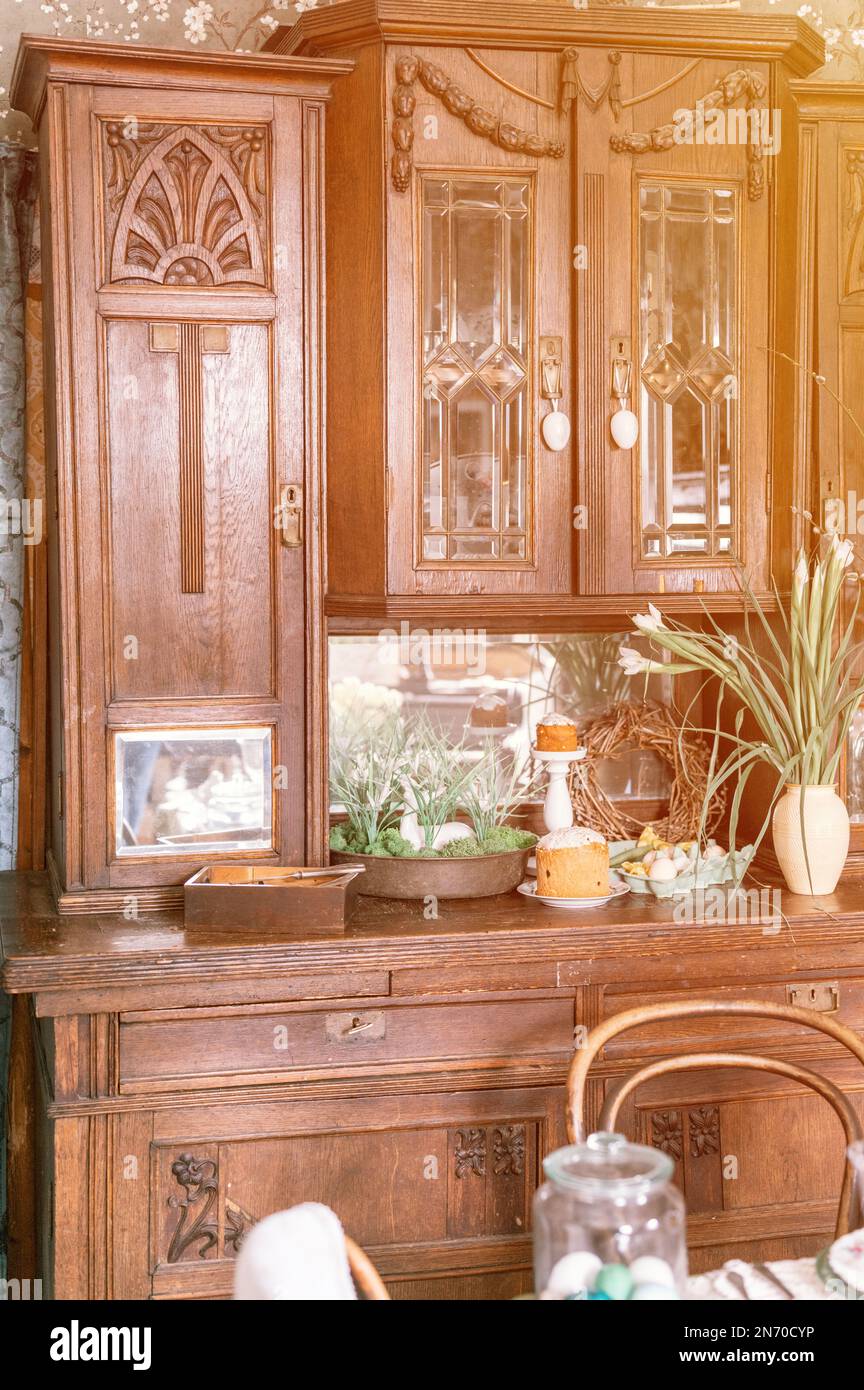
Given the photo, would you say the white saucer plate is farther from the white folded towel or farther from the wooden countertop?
the white folded towel

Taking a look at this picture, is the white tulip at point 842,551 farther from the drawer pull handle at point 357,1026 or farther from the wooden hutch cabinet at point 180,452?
the drawer pull handle at point 357,1026

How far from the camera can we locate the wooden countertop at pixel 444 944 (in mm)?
2191

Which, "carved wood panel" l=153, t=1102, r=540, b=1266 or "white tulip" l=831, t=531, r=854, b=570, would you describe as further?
"white tulip" l=831, t=531, r=854, b=570

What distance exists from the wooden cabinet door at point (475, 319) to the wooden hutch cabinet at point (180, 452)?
17cm

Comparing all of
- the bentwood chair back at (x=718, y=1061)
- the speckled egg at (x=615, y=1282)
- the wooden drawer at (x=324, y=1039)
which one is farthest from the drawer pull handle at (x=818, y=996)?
the speckled egg at (x=615, y=1282)

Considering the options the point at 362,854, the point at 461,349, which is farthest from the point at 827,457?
the point at 362,854

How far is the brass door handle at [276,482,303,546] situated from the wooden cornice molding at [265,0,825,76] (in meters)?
0.82

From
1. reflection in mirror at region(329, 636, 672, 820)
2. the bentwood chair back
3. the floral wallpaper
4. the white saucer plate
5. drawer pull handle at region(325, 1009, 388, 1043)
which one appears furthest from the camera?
reflection in mirror at region(329, 636, 672, 820)

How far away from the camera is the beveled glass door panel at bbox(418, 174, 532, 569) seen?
2.55 metres

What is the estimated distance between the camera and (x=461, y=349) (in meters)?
2.57

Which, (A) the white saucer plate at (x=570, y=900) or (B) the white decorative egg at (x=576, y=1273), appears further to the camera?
(A) the white saucer plate at (x=570, y=900)

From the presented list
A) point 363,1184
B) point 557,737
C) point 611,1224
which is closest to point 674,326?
point 557,737

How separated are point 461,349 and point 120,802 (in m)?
1.04

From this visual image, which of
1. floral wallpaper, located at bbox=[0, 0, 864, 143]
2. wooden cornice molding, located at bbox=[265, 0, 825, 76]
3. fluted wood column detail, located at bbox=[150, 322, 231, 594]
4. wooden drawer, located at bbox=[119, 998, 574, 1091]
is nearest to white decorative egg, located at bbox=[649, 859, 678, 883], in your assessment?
wooden drawer, located at bbox=[119, 998, 574, 1091]
